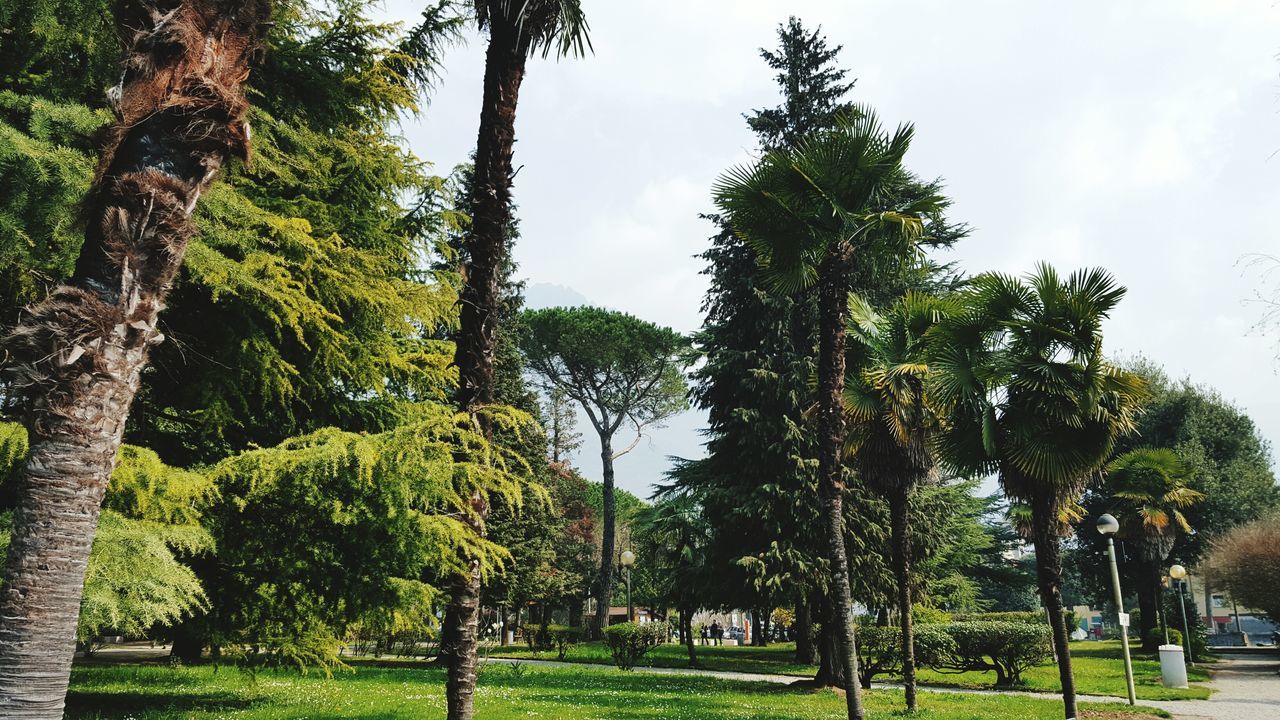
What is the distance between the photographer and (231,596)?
30.4 feet

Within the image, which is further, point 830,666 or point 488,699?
point 830,666

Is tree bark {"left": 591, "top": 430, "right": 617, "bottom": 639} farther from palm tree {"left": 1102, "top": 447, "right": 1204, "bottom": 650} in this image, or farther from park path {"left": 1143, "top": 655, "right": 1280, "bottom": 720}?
park path {"left": 1143, "top": 655, "right": 1280, "bottom": 720}

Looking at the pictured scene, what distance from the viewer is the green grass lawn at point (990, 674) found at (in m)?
16.6

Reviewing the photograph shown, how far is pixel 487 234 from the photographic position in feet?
23.3

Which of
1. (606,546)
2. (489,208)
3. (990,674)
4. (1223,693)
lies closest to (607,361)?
(606,546)

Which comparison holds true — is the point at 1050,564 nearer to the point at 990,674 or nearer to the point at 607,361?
the point at 990,674

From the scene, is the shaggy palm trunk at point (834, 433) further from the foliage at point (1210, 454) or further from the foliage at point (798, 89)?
the foliage at point (1210, 454)

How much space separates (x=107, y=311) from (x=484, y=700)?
9263 mm

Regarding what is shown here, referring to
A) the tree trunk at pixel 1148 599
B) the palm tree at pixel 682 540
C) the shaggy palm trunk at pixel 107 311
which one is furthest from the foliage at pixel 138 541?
the tree trunk at pixel 1148 599

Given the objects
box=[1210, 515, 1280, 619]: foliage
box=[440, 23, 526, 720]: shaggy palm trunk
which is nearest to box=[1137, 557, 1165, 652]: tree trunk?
box=[1210, 515, 1280, 619]: foliage

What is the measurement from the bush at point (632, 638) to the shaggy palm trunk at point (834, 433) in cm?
1084

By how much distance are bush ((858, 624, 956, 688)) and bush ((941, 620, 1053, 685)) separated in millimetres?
347

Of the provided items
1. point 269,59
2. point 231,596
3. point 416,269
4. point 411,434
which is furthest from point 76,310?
point 416,269

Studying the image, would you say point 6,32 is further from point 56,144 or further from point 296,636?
point 296,636
